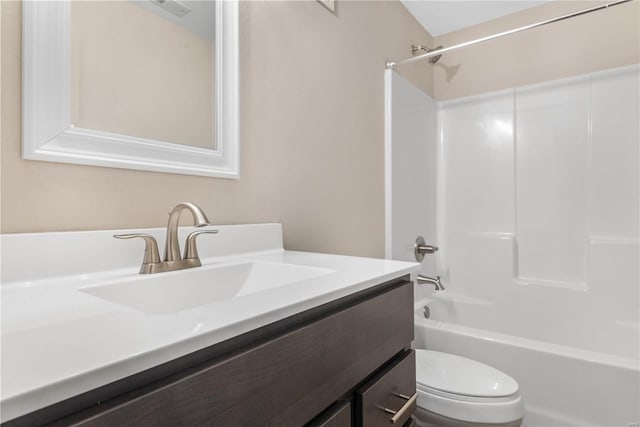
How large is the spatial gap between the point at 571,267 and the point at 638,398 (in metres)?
0.95

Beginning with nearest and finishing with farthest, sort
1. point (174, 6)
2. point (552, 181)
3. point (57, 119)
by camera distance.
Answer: point (57, 119), point (174, 6), point (552, 181)

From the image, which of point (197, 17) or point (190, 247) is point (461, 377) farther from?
point (197, 17)

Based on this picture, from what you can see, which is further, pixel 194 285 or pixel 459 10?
pixel 459 10

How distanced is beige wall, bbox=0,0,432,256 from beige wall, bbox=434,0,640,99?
0.57m

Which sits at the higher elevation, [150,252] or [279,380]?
[150,252]

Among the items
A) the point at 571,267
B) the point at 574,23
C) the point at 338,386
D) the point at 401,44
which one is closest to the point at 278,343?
the point at 338,386

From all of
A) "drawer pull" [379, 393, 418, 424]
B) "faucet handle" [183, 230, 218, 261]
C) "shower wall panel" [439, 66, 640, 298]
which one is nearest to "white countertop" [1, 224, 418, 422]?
"faucet handle" [183, 230, 218, 261]

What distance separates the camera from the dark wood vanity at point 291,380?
0.33m

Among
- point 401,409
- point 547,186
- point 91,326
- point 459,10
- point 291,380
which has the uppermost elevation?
point 459,10

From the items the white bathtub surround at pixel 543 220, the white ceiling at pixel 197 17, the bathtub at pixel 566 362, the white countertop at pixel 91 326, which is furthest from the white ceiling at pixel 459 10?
the white countertop at pixel 91 326

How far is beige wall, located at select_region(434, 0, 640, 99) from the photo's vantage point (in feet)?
6.23

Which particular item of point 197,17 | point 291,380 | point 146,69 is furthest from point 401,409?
point 197,17

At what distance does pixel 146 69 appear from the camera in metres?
0.85

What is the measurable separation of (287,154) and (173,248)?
21.9 inches
